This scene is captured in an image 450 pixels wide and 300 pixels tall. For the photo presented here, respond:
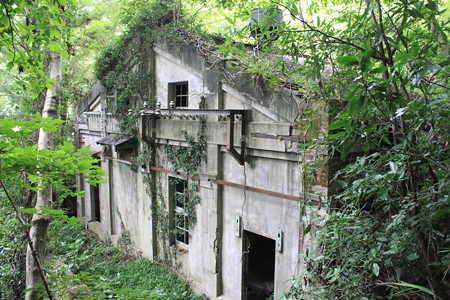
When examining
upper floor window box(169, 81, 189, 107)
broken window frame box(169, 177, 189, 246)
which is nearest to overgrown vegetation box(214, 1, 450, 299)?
broken window frame box(169, 177, 189, 246)

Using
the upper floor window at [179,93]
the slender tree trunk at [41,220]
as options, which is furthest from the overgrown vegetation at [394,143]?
the upper floor window at [179,93]

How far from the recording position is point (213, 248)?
7578 mm

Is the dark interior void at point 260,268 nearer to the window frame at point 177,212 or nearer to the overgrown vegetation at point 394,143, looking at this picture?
the window frame at point 177,212

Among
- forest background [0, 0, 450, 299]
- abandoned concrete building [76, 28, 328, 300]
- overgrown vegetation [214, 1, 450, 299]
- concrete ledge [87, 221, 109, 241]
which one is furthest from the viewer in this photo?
concrete ledge [87, 221, 109, 241]

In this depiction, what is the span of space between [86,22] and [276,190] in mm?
16261

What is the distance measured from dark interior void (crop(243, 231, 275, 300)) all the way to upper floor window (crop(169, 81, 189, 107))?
14.4 feet

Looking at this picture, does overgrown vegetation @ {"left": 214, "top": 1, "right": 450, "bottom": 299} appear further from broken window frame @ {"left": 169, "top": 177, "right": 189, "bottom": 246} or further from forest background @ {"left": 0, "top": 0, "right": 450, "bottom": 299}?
broken window frame @ {"left": 169, "top": 177, "right": 189, "bottom": 246}

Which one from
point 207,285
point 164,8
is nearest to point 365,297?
point 207,285

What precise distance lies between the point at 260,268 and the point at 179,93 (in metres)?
6.01

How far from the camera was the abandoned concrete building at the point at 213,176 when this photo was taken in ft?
19.5

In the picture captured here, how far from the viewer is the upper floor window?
343 inches

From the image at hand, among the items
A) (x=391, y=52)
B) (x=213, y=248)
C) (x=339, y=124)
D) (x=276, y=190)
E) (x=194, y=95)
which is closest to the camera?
(x=339, y=124)

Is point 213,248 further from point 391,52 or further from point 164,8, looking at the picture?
point 164,8

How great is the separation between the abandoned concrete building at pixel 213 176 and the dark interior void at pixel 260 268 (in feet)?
0.10
